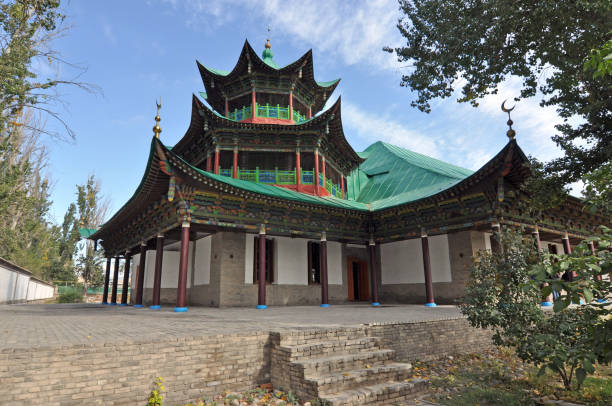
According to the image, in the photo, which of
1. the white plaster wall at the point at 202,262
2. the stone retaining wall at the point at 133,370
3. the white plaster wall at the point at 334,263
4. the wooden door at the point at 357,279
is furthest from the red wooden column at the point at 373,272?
the stone retaining wall at the point at 133,370

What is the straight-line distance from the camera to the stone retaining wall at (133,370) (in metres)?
3.59

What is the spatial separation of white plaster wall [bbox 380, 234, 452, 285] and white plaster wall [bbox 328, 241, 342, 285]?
2138 millimetres

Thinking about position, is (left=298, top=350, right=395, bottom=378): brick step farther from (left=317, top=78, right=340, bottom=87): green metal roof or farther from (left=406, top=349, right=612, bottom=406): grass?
(left=317, top=78, right=340, bottom=87): green metal roof

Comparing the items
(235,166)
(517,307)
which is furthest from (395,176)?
(517,307)

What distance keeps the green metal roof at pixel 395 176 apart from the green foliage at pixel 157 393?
11871mm

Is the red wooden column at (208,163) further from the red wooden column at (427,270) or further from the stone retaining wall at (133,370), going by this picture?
the stone retaining wall at (133,370)

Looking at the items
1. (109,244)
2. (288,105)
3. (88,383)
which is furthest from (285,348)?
(109,244)

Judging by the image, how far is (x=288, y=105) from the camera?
19312 mm

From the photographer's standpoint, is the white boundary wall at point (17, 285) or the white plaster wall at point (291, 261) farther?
the white boundary wall at point (17, 285)

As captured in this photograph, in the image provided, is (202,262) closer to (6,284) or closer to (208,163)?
(208,163)

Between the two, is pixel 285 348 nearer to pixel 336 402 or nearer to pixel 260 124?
pixel 336 402

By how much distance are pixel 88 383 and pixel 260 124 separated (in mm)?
13737

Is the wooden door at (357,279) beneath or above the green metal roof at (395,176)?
beneath

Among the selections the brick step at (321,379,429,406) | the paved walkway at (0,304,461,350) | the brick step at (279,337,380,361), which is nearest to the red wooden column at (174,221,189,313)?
the paved walkway at (0,304,461,350)
